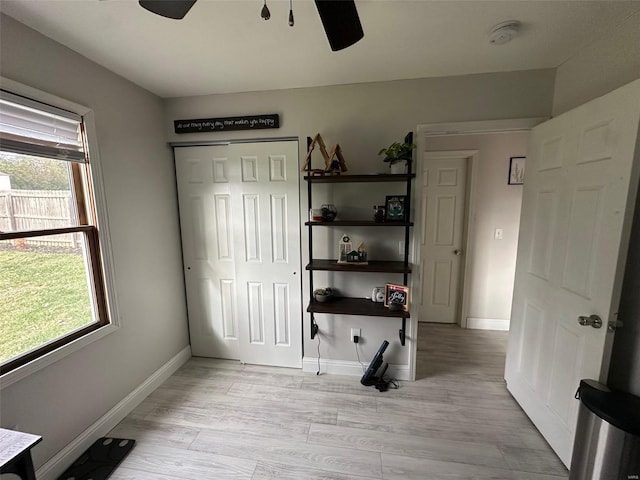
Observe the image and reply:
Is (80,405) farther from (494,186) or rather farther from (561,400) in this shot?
(494,186)

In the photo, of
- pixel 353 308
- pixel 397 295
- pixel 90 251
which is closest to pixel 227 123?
pixel 90 251

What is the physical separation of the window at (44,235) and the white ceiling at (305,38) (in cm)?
47

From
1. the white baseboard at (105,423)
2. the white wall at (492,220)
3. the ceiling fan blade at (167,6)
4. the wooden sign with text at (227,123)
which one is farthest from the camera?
the white wall at (492,220)

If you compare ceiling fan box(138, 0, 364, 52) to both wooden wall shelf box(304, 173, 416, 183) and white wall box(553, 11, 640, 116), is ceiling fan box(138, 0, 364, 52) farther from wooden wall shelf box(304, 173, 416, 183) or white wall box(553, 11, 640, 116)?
white wall box(553, 11, 640, 116)

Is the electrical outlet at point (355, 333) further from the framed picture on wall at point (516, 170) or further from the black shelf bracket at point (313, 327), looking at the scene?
the framed picture on wall at point (516, 170)

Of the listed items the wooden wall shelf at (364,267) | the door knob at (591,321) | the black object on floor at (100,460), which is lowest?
the black object on floor at (100,460)

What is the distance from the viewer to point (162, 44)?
1491 mm

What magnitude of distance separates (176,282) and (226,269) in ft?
1.57

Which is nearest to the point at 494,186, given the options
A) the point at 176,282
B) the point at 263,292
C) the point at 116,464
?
the point at 263,292

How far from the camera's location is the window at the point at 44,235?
1291 millimetres

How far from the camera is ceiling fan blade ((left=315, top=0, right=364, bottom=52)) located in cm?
88

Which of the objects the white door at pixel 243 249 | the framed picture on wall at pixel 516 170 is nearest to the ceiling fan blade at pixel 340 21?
the white door at pixel 243 249

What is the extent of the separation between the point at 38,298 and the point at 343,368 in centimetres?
214

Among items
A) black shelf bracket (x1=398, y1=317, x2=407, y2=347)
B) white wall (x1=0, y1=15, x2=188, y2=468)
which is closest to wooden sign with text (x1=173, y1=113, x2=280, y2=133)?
white wall (x1=0, y1=15, x2=188, y2=468)
